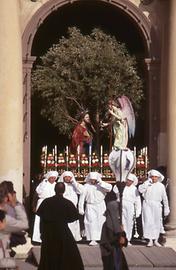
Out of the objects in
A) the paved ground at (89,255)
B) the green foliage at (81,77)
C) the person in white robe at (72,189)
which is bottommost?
the paved ground at (89,255)

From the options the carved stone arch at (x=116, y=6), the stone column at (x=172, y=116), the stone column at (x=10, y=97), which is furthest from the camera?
the carved stone arch at (x=116, y=6)

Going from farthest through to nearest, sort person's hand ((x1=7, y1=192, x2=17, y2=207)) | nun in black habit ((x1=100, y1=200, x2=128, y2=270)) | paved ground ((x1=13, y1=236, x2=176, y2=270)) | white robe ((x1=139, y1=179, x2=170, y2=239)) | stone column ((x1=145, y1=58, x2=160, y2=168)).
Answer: stone column ((x1=145, y1=58, x2=160, y2=168)) → white robe ((x1=139, y1=179, x2=170, y2=239)) → paved ground ((x1=13, y1=236, x2=176, y2=270)) → nun in black habit ((x1=100, y1=200, x2=128, y2=270)) → person's hand ((x1=7, y1=192, x2=17, y2=207))

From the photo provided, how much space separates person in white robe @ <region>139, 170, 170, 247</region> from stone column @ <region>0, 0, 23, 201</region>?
2526mm

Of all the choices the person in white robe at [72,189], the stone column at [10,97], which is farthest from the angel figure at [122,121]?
the stone column at [10,97]

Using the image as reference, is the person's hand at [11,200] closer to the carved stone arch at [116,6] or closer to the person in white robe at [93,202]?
the person in white robe at [93,202]

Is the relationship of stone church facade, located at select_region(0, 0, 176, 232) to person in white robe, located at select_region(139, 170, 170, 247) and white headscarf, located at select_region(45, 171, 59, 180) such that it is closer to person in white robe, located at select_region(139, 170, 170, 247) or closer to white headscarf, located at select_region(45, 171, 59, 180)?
person in white robe, located at select_region(139, 170, 170, 247)

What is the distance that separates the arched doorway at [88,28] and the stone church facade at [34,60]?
2 centimetres

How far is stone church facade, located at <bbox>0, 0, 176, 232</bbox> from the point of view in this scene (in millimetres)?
19984

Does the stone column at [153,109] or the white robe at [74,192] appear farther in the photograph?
the stone column at [153,109]

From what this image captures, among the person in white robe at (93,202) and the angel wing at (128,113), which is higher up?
the angel wing at (128,113)

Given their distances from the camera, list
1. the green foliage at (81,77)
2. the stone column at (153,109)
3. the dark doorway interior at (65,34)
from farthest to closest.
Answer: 1. the dark doorway interior at (65,34)
2. the green foliage at (81,77)
3. the stone column at (153,109)

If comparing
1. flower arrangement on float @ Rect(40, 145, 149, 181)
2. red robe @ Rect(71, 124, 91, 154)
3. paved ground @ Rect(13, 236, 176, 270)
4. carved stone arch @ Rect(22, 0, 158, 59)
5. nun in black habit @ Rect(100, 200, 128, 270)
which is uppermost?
carved stone arch @ Rect(22, 0, 158, 59)

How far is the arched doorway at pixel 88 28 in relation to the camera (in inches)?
870

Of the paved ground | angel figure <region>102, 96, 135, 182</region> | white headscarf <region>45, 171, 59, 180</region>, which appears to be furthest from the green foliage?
the paved ground
